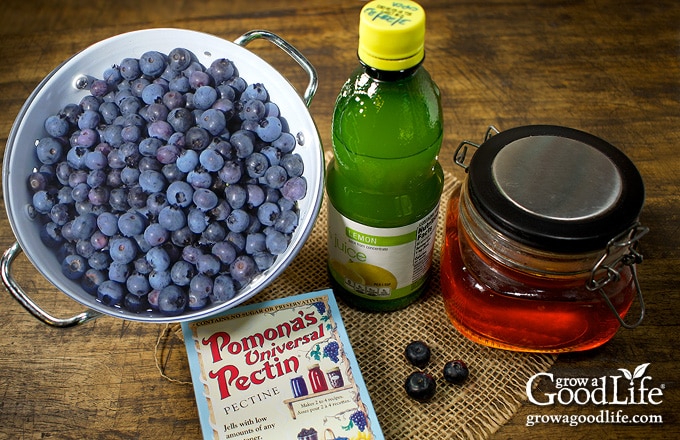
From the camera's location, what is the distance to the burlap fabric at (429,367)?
30.2 inches

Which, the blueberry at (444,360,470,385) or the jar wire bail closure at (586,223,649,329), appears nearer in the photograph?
the jar wire bail closure at (586,223,649,329)

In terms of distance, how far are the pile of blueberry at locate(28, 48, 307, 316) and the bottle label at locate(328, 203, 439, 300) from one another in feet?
0.27

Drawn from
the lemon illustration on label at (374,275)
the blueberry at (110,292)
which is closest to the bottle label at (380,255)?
the lemon illustration on label at (374,275)

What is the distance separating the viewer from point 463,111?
3.76 ft

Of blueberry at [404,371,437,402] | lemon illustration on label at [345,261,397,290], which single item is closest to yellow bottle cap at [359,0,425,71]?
lemon illustration on label at [345,261,397,290]

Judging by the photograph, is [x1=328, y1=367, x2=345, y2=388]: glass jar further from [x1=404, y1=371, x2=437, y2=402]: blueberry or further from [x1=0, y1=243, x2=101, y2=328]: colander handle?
[x1=0, y1=243, x2=101, y2=328]: colander handle

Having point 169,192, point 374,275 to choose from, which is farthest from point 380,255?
point 169,192

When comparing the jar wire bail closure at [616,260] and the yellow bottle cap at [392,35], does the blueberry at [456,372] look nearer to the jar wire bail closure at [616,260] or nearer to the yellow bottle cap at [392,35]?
the jar wire bail closure at [616,260]

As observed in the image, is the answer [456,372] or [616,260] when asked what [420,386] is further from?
[616,260]

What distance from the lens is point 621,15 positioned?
1.36 m

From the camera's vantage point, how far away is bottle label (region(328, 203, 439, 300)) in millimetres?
776

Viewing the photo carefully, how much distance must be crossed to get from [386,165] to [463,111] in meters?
0.45

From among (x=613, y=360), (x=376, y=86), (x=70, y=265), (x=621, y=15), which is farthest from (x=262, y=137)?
(x=621, y=15)

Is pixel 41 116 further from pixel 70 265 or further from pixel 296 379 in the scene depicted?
pixel 296 379
